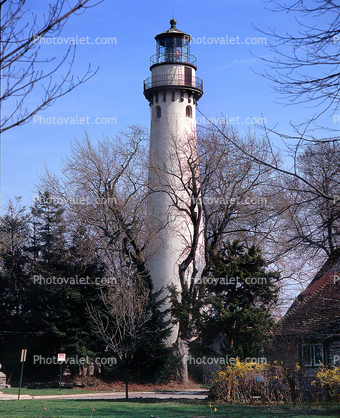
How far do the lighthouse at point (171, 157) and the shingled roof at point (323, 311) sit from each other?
9120 millimetres

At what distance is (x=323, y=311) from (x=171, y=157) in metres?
16.4

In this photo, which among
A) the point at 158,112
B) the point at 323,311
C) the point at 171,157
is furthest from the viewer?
the point at 158,112

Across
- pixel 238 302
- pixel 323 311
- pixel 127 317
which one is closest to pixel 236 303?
pixel 238 302

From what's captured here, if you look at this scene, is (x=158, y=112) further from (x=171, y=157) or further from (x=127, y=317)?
(x=127, y=317)

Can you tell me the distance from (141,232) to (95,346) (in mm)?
8614

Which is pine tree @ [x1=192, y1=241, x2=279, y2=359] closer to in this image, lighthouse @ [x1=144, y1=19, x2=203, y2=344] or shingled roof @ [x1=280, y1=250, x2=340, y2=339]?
shingled roof @ [x1=280, y1=250, x2=340, y2=339]

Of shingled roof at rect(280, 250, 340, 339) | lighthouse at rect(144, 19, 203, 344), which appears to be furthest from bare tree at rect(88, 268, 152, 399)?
shingled roof at rect(280, 250, 340, 339)

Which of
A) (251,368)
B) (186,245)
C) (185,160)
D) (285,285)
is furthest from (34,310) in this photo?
(251,368)

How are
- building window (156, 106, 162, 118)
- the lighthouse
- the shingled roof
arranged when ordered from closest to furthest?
the shingled roof < the lighthouse < building window (156, 106, 162, 118)

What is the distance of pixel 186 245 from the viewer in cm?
3042

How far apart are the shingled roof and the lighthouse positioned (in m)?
9.12

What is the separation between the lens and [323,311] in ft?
48.6

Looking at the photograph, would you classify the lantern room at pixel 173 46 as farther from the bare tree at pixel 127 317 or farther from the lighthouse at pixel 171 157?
the bare tree at pixel 127 317

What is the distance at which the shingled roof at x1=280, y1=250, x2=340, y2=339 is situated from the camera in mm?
12453
